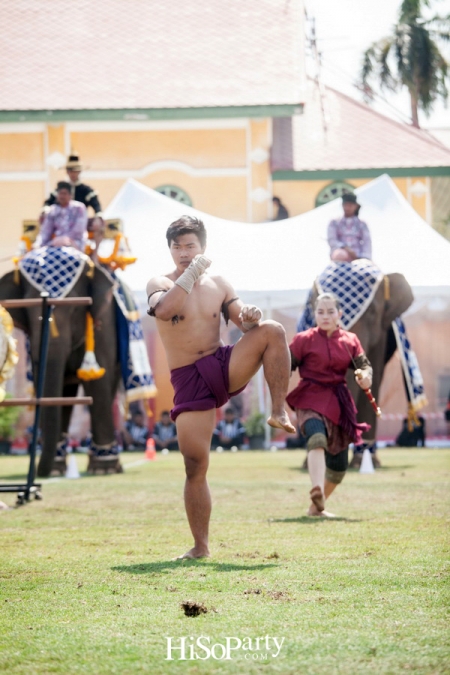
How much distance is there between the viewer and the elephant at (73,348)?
1250 centimetres

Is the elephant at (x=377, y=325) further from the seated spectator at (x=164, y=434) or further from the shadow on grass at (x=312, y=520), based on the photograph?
the seated spectator at (x=164, y=434)

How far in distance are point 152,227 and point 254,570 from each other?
14444 mm

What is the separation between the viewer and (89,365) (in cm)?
1330

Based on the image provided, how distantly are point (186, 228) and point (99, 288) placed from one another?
7.11 metres

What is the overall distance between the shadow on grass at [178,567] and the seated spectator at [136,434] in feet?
51.6

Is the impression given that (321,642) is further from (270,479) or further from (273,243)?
(273,243)

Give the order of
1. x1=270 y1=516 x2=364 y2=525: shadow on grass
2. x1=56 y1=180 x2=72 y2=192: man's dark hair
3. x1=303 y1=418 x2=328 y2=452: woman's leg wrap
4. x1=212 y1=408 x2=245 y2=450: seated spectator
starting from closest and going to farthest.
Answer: x1=270 y1=516 x2=364 y2=525: shadow on grass < x1=303 y1=418 x2=328 y2=452: woman's leg wrap < x1=56 y1=180 x2=72 y2=192: man's dark hair < x1=212 y1=408 x2=245 y2=450: seated spectator

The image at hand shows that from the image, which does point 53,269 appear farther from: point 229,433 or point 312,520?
point 229,433

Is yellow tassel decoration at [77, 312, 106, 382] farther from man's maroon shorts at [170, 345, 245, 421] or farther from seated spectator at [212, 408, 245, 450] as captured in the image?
seated spectator at [212, 408, 245, 450]

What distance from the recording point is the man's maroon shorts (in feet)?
21.3

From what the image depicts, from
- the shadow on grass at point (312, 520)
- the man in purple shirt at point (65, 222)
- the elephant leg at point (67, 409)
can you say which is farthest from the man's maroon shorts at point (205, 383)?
the elephant leg at point (67, 409)

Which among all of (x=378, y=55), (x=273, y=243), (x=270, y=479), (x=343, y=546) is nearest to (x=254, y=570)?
(x=343, y=546)

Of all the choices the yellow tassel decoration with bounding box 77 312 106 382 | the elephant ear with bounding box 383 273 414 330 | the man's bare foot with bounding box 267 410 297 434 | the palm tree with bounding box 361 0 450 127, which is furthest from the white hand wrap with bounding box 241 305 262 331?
the palm tree with bounding box 361 0 450 127

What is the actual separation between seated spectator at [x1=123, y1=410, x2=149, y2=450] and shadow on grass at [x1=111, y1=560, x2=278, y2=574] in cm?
1573
